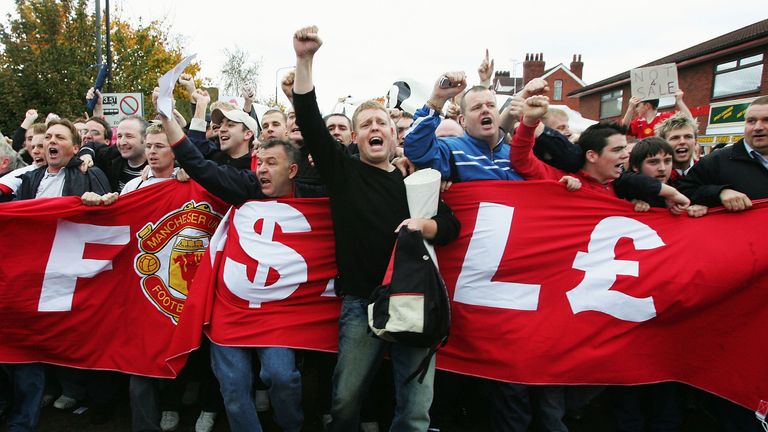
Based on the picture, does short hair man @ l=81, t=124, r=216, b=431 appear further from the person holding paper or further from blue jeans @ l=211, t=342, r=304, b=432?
the person holding paper

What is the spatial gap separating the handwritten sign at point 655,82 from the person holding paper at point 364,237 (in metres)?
4.12

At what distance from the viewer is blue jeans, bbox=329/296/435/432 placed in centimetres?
294

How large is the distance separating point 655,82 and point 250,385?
5.47 m

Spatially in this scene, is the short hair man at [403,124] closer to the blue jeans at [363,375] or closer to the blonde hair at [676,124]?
the blonde hair at [676,124]

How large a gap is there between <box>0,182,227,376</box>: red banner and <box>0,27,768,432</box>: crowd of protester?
163mm

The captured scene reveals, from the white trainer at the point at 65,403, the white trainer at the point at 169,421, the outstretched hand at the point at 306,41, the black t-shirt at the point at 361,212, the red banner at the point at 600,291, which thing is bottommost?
the white trainer at the point at 169,421

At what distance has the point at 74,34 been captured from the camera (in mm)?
17016

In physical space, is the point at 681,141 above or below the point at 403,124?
below

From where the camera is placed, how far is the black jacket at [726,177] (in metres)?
3.33

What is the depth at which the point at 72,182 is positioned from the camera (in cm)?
386

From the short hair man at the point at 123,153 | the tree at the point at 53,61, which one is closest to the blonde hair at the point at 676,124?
the short hair man at the point at 123,153

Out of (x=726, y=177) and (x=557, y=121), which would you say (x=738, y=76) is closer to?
(x=557, y=121)

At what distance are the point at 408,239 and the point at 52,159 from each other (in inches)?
114

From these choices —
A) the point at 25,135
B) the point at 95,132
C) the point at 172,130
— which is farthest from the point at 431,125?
the point at 25,135
